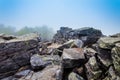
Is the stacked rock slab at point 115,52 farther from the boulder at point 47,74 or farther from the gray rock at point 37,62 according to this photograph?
the gray rock at point 37,62

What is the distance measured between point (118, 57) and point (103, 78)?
4.77 m

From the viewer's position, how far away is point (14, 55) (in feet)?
111

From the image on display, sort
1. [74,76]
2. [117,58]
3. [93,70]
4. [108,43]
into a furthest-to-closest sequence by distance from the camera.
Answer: [74,76] → [93,70] → [108,43] → [117,58]

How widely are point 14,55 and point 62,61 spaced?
1168cm

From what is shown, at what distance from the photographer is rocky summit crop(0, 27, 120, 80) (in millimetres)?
23922

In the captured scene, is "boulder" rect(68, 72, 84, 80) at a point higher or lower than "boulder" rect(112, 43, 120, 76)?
lower

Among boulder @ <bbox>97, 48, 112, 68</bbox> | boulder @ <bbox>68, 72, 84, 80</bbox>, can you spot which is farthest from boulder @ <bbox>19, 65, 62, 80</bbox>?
boulder @ <bbox>97, 48, 112, 68</bbox>

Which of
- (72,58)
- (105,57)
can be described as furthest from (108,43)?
(72,58)

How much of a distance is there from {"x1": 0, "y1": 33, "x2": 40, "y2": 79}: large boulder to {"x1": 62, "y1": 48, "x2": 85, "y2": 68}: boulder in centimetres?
936

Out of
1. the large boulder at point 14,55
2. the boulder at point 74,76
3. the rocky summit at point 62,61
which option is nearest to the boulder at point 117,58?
the rocky summit at point 62,61

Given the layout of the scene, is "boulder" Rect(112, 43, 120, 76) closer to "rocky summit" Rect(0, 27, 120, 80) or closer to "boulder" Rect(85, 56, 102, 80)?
"rocky summit" Rect(0, 27, 120, 80)

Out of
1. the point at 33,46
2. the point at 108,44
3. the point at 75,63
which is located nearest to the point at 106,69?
the point at 108,44

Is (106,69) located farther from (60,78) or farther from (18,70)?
(18,70)

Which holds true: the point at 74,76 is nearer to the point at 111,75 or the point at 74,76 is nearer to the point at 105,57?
the point at 105,57
